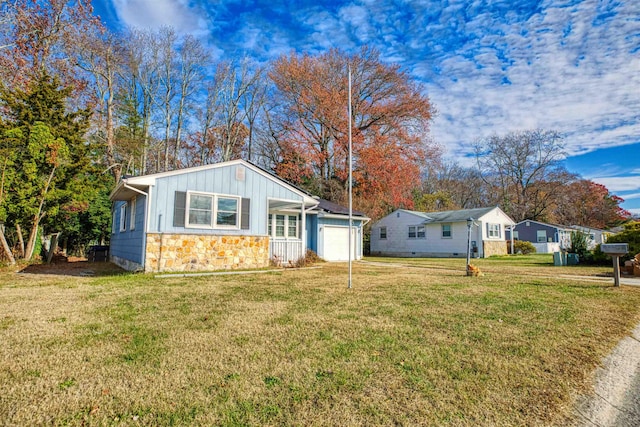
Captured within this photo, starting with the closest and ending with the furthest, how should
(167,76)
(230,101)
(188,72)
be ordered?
(167,76) → (188,72) → (230,101)

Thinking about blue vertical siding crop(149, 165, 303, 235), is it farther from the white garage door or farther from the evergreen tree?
the evergreen tree

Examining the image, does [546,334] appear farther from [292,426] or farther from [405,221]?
[405,221]

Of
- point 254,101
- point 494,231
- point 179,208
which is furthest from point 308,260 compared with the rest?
point 254,101

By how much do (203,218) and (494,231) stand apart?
2211 cm

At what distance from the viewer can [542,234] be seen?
1314 inches

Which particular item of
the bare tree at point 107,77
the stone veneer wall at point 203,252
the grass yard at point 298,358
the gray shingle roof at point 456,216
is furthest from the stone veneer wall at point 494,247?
the bare tree at point 107,77

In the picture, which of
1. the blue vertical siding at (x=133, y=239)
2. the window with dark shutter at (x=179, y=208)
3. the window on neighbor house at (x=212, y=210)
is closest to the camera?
the window with dark shutter at (x=179, y=208)

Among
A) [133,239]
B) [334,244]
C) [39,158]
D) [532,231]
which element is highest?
[39,158]

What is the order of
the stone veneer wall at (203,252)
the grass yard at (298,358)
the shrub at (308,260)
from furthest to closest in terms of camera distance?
the shrub at (308,260) < the stone veneer wall at (203,252) < the grass yard at (298,358)

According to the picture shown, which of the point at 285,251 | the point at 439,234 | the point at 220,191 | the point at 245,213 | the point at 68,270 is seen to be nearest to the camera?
the point at 220,191

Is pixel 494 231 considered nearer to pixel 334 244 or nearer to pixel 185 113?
pixel 334 244

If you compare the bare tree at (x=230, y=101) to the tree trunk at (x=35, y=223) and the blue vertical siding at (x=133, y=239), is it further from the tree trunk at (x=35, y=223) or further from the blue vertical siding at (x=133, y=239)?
the tree trunk at (x=35, y=223)

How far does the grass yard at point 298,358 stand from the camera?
92.0 inches

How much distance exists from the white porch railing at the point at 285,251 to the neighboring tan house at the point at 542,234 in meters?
26.3
